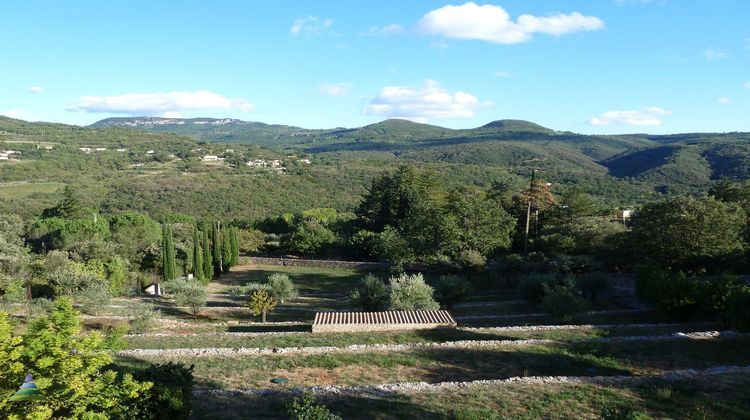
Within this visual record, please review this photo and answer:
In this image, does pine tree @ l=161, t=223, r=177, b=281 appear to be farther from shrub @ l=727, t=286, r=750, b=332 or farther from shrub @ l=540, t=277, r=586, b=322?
shrub @ l=727, t=286, r=750, b=332

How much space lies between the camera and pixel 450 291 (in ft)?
81.9

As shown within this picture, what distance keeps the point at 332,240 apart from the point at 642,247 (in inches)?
1203

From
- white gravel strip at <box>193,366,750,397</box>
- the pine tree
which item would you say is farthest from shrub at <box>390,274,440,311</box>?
the pine tree

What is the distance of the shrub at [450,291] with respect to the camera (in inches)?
981

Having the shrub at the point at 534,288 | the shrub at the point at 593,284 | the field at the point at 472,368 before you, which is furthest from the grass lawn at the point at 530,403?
the shrub at the point at 593,284

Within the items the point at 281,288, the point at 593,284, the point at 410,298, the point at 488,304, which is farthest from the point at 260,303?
the point at 593,284

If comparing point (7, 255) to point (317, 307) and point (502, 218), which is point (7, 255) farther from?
point (502, 218)

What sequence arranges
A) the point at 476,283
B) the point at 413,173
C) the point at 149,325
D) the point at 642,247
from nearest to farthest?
1. the point at 149,325
2. the point at 642,247
3. the point at 476,283
4. the point at 413,173

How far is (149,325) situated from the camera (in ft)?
65.9

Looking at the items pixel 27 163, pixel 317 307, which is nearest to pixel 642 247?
pixel 317 307

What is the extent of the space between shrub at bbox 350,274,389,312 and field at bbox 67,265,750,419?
12.2 feet

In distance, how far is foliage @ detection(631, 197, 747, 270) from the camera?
1044 inches

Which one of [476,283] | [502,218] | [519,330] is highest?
[502,218]

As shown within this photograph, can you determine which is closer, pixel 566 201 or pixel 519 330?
pixel 519 330
